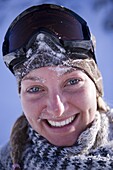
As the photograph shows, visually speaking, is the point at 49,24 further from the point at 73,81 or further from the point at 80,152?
the point at 80,152

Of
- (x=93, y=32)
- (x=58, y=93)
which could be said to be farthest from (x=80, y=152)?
(x=93, y=32)

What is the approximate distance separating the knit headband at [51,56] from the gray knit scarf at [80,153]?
0.18 metres

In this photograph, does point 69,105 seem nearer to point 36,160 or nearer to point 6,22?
point 36,160

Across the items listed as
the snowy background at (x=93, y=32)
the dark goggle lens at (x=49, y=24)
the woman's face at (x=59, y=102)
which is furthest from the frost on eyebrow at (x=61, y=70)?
the snowy background at (x=93, y=32)

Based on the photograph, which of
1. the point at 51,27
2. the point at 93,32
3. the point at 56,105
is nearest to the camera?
the point at 56,105

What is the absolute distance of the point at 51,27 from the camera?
5.75 feet

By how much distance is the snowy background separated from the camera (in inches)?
121

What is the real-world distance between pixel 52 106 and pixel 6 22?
2.34 metres

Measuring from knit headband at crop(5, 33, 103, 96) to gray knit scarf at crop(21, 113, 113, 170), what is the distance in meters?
0.18

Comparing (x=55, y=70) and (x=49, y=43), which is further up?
(x=49, y=43)

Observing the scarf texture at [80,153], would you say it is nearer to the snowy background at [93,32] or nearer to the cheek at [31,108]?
the cheek at [31,108]

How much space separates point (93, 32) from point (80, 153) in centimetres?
194

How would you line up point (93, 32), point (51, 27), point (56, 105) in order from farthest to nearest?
point (93, 32) → point (51, 27) → point (56, 105)

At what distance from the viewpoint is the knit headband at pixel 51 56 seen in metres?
1.68
